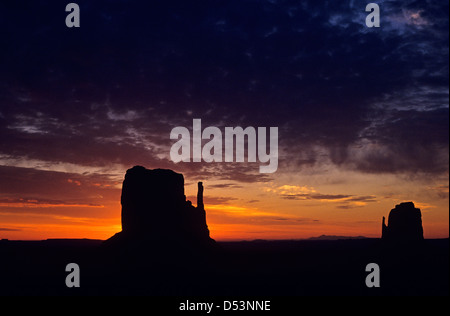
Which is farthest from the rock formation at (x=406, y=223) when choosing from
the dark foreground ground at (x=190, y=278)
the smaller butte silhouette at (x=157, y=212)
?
the smaller butte silhouette at (x=157, y=212)

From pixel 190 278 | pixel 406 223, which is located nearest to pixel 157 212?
pixel 190 278

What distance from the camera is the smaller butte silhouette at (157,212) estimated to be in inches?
4663

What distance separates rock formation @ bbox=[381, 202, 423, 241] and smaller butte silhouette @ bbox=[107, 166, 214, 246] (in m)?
79.9

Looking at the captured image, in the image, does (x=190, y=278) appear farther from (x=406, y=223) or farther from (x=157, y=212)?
(x=406, y=223)

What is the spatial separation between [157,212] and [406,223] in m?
99.6

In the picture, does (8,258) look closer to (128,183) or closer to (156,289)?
(128,183)

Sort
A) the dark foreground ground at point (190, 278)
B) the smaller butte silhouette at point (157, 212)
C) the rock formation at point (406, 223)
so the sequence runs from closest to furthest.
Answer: the dark foreground ground at point (190, 278)
the smaller butte silhouette at point (157, 212)
the rock formation at point (406, 223)

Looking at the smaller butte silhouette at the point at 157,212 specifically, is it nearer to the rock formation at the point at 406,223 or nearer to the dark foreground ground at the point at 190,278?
the dark foreground ground at the point at 190,278

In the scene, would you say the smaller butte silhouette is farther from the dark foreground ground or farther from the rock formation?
the rock formation

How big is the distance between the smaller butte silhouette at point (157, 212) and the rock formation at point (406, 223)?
3147 inches

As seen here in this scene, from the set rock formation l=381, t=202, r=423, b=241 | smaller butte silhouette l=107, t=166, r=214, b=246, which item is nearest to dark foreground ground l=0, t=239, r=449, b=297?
smaller butte silhouette l=107, t=166, r=214, b=246

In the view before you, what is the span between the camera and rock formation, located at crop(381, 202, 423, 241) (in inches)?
6122

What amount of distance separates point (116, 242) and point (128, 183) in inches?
730

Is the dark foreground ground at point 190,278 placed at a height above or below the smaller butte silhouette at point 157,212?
below
